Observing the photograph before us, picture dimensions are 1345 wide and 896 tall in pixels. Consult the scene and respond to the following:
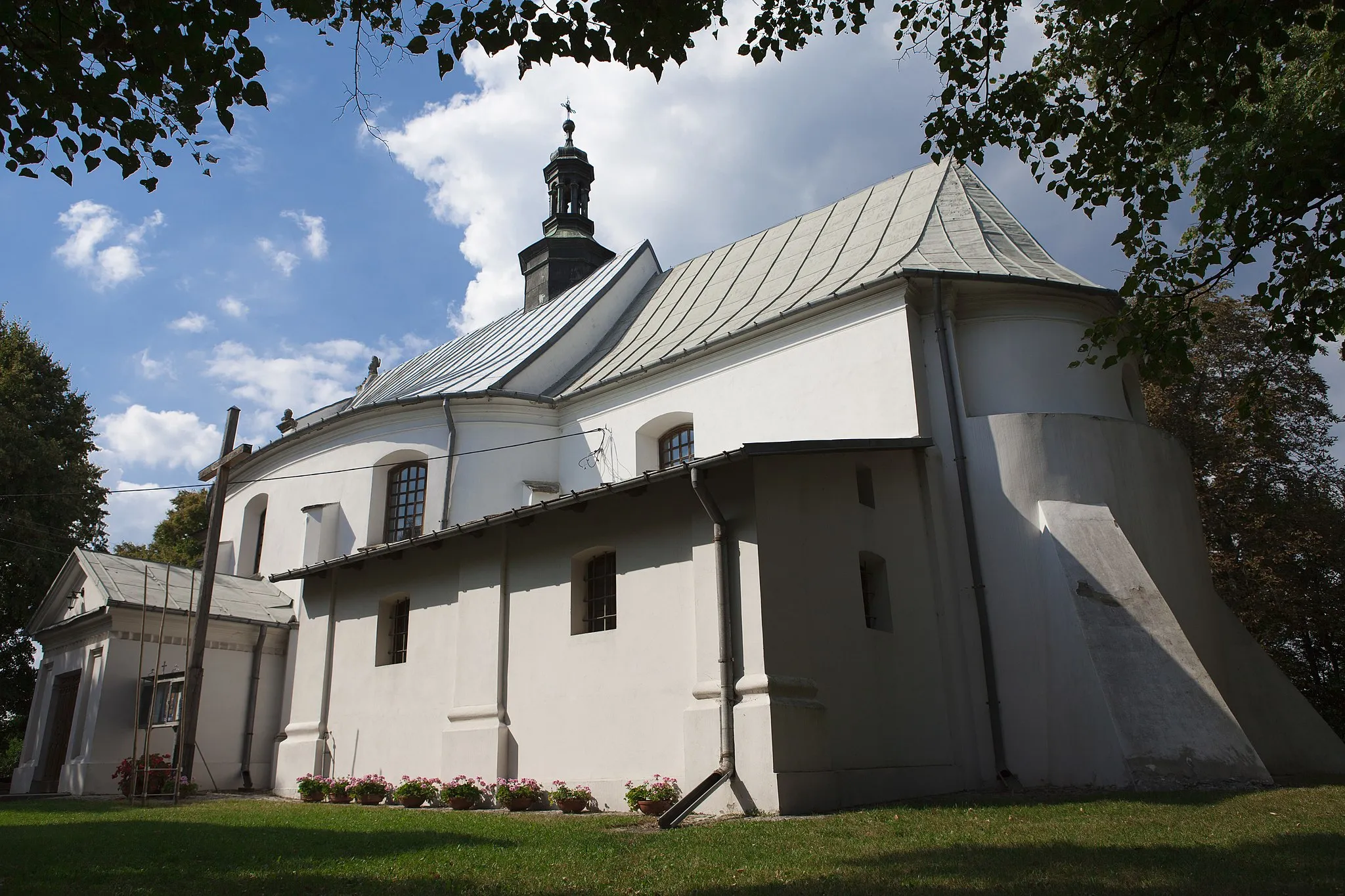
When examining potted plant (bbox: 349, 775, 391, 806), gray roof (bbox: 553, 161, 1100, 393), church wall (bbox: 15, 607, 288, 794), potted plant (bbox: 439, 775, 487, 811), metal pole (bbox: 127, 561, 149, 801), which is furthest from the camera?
church wall (bbox: 15, 607, 288, 794)

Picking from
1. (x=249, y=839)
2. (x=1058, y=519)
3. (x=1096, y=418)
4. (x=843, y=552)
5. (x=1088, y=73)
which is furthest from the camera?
(x=1096, y=418)

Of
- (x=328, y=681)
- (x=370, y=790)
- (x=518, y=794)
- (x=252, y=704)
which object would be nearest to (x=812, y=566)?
(x=518, y=794)

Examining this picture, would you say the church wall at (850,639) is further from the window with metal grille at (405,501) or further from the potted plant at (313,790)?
the window with metal grille at (405,501)

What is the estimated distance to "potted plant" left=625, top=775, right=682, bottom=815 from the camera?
418 inches

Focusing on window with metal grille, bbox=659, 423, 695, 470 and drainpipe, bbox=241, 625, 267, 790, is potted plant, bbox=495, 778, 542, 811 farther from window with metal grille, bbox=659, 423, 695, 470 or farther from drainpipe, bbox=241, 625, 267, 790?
drainpipe, bbox=241, 625, 267, 790

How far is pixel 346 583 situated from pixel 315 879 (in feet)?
35.4

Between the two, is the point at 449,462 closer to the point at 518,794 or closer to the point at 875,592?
the point at 518,794

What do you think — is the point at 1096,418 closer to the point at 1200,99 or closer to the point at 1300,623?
the point at 1200,99

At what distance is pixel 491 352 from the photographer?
74.5 ft

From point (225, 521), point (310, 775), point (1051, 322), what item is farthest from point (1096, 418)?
point (225, 521)

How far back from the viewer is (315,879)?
20.2 feet

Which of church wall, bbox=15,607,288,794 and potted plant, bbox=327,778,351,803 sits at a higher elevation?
church wall, bbox=15,607,288,794

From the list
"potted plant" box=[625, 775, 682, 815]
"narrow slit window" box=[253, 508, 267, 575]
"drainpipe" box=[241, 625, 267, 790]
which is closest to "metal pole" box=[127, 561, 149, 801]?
"drainpipe" box=[241, 625, 267, 790]

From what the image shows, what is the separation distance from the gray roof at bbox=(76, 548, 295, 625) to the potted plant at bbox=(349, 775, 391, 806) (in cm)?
518
